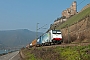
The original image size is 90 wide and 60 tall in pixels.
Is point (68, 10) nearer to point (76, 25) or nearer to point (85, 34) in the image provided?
point (76, 25)

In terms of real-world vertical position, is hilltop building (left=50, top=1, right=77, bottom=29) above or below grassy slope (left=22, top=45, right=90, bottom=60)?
above


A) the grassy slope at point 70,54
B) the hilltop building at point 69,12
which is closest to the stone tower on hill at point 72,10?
the hilltop building at point 69,12

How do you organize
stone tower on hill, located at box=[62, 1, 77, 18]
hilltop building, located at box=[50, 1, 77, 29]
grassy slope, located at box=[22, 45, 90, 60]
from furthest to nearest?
stone tower on hill, located at box=[62, 1, 77, 18], hilltop building, located at box=[50, 1, 77, 29], grassy slope, located at box=[22, 45, 90, 60]

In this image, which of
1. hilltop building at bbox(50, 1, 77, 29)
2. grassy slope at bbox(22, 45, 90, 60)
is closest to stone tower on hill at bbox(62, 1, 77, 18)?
hilltop building at bbox(50, 1, 77, 29)

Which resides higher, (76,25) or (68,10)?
(68,10)

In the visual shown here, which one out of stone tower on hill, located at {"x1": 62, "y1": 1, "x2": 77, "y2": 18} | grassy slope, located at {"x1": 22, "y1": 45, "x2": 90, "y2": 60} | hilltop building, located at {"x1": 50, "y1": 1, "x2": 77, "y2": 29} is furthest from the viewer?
stone tower on hill, located at {"x1": 62, "y1": 1, "x2": 77, "y2": 18}

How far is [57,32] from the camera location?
5388 cm

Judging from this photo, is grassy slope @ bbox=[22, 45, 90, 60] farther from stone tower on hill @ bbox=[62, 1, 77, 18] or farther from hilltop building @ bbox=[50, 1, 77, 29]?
stone tower on hill @ bbox=[62, 1, 77, 18]

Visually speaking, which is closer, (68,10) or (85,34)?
(85,34)

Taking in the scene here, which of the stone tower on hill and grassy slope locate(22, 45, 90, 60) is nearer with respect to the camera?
grassy slope locate(22, 45, 90, 60)

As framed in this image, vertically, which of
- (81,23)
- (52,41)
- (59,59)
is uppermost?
(81,23)

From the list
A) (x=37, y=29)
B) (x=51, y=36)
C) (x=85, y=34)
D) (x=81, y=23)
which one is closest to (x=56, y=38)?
(x=51, y=36)

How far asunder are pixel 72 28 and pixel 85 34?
16.6m

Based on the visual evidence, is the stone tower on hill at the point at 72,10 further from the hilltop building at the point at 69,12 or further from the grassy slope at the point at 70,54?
the grassy slope at the point at 70,54
